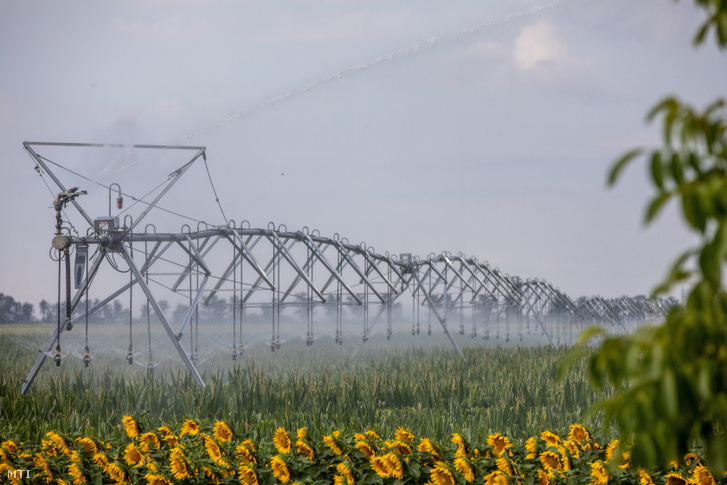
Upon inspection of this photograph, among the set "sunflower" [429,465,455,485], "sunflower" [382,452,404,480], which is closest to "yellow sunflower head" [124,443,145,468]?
"sunflower" [382,452,404,480]

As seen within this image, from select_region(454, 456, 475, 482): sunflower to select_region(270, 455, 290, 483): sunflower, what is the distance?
3.82ft

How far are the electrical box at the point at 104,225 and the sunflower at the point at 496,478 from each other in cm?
675

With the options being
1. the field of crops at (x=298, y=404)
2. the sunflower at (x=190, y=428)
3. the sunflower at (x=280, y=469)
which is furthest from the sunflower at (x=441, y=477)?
the sunflower at (x=190, y=428)

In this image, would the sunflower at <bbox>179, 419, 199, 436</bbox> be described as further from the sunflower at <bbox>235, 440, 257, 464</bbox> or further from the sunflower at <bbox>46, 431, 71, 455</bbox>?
the sunflower at <bbox>46, 431, 71, 455</bbox>

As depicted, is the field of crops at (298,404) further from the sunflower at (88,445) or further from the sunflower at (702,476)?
the sunflower at (702,476)

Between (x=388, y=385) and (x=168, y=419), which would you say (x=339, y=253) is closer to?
(x=388, y=385)

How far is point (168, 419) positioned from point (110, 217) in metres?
3.02

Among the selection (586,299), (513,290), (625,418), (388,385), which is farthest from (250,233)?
(586,299)

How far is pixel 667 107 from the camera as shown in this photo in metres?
2.13

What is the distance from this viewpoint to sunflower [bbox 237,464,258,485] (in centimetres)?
570

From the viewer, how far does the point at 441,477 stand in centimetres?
549

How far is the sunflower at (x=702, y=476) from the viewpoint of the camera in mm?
5262

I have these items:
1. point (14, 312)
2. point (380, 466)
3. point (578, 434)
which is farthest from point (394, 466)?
point (14, 312)

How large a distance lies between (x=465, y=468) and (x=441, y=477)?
0.17 metres
